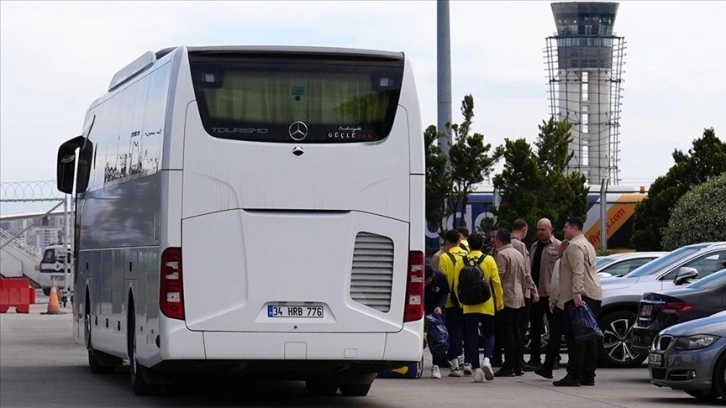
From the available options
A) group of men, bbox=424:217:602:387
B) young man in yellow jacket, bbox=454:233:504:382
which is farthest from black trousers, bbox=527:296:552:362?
young man in yellow jacket, bbox=454:233:504:382

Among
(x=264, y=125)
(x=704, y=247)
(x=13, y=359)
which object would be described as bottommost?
(x=13, y=359)

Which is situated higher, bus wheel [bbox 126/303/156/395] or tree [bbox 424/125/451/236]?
tree [bbox 424/125/451/236]

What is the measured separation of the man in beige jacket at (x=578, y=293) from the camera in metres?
17.8

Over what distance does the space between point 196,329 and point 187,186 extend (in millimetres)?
1314

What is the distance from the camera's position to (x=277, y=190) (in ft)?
46.9

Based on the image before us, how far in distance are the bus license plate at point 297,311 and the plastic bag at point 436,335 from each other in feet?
19.2

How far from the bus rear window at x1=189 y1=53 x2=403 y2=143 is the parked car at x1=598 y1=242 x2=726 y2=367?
7.78m

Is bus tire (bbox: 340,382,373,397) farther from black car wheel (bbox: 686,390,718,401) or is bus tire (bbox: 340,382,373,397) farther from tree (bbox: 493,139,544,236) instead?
tree (bbox: 493,139,544,236)

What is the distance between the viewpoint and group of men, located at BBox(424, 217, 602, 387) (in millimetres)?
18078

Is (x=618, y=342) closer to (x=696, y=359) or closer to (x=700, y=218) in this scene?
(x=696, y=359)

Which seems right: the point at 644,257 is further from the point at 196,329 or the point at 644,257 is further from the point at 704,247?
the point at 196,329

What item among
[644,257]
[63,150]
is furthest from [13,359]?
[644,257]

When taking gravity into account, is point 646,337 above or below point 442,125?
below

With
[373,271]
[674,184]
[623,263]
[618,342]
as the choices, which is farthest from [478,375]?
[674,184]
